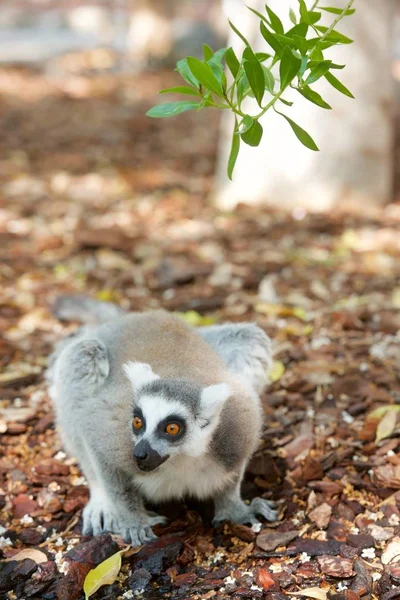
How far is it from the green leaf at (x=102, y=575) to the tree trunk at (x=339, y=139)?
500 centimetres

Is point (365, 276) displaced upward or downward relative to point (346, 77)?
downward

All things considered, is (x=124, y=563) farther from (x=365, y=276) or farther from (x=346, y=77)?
(x=346, y=77)

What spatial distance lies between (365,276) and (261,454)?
8.95 feet

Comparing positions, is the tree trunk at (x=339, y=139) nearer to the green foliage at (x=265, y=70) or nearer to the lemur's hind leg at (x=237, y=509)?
the lemur's hind leg at (x=237, y=509)

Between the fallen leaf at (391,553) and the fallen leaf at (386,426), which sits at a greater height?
the fallen leaf at (386,426)

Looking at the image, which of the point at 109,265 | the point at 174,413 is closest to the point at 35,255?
the point at 109,265

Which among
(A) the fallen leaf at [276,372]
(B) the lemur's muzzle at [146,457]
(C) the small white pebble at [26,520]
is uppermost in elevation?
(B) the lemur's muzzle at [146,457]

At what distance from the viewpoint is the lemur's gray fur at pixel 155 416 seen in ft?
11.5

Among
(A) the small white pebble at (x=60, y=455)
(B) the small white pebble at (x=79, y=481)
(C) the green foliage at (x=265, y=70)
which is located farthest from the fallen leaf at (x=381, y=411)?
(C) the green foliage at (x=265, y=70)

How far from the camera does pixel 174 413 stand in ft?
11.3

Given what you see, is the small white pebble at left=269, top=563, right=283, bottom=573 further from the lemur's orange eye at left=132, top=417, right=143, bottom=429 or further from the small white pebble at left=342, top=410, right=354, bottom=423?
the small white pebble at left=342, top=410, right=354, bottom=423

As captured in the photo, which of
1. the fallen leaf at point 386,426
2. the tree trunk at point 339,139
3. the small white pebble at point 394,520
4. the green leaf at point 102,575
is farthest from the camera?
the tree trunk at point 339,139

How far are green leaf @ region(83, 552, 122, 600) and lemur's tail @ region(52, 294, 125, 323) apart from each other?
2043 mm

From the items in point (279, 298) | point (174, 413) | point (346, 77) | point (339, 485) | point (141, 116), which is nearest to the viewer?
point (174, 413)
